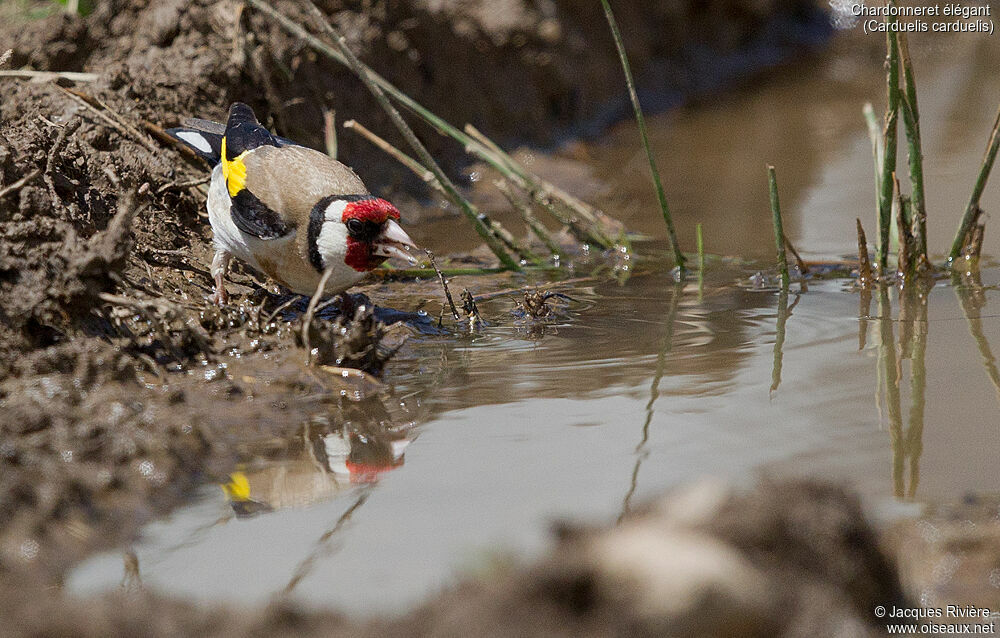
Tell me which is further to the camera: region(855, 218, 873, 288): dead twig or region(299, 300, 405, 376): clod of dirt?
region(855, 218, 873, 288): dead twig

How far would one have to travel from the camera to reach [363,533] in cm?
223

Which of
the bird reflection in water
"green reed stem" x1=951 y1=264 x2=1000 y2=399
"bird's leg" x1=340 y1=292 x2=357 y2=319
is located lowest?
"green reed stem" x1=951 y1=264 x2=1000 y2=399

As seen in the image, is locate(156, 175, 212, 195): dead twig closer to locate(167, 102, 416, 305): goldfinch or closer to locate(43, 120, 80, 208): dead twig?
locate(167, 102, 416, 305): goldfinch

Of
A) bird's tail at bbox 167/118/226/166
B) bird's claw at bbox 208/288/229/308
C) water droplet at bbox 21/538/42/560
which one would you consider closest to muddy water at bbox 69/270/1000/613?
water droplet at bbox 21/538/42/560

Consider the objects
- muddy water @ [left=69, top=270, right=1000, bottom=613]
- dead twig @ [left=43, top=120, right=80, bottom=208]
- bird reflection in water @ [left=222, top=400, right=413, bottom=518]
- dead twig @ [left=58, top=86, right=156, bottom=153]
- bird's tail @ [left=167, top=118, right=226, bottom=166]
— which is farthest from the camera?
dead twig @ [left=58, top=86, right=156, bottom=153]

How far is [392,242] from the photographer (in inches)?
140

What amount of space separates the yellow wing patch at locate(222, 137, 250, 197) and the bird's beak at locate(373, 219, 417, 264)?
601 millimetres

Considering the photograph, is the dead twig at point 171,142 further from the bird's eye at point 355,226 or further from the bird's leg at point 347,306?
the bird's eye at point 355,226

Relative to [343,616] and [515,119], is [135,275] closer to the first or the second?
[343,616]

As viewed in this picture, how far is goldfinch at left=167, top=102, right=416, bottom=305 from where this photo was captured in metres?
3.53

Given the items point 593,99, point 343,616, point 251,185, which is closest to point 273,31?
point 251,185

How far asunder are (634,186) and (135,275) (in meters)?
3.79

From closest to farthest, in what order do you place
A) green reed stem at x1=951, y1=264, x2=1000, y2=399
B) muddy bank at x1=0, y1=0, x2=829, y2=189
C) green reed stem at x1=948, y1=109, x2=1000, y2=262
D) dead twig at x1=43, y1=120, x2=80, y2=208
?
green reed stem at x1=951, y1=264, x2=1000, y2=399 → dead twig at x1=43, y1=120, x2=80, y2=208 → green reed stem at x1=948, y1=109, x2=1000, y2=262 → muddy bank at x1=0, y1=0, x2=829, y2=189

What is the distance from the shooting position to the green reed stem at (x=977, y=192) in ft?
13.1
